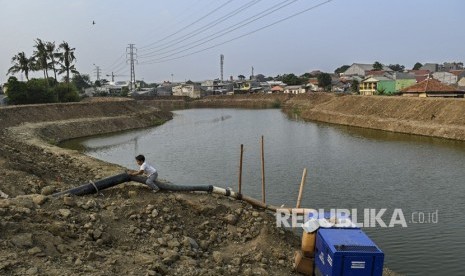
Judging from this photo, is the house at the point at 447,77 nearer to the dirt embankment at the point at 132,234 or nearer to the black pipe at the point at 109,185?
the dirt embankment at the point at 132,234

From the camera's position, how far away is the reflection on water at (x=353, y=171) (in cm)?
1409

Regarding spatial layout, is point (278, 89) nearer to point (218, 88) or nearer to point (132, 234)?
point (218, 88)

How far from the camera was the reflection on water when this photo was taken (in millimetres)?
14086

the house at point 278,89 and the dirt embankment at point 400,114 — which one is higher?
the house at point 278,89

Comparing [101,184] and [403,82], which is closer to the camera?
[101,184]

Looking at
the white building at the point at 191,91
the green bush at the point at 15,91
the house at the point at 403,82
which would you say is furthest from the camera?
the white building at the point at 191,91

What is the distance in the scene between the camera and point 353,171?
25469mm

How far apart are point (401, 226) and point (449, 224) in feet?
→ 6.92

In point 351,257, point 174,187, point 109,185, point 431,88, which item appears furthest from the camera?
point 431,88

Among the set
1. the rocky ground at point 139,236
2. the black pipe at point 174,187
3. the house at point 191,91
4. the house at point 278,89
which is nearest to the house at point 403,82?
the house at point 278,89

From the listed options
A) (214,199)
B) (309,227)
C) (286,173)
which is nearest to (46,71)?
(286,173)

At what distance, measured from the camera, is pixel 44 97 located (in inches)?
2328

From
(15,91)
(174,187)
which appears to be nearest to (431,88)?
(174,187)

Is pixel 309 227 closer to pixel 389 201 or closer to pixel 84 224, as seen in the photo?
pixel 84 224
